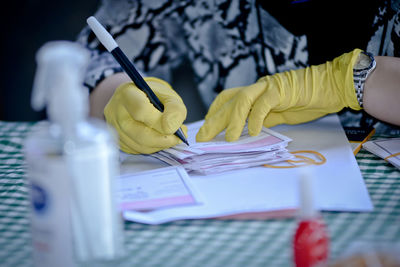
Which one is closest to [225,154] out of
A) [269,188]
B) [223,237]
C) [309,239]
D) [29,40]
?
[269,188]

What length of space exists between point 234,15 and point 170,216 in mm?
812

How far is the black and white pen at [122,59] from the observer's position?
80 centimetres

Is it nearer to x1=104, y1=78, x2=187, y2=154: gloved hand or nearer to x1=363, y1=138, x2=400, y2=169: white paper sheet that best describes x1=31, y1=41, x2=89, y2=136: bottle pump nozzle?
x1=104, y1=78, x2=187, y2=154: gloved hand

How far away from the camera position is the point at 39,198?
46 cm

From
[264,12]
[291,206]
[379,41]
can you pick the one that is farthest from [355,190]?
[264,12]

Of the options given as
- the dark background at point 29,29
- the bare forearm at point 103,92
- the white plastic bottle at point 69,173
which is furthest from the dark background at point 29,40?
the white plastic bottle at point 69,173

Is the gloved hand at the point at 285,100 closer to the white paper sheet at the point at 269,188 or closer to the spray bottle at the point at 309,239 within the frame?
the white paper sheet at the point at 269,188

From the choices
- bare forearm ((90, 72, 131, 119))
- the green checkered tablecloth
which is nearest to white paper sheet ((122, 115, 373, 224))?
the green checkered tablecloth

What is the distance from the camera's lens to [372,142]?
885 mm

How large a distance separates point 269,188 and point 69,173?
0.35 meters

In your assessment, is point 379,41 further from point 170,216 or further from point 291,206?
point 170,216

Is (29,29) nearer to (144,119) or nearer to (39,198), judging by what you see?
(144,119)

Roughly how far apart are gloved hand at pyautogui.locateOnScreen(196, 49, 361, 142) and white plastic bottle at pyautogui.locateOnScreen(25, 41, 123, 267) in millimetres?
461

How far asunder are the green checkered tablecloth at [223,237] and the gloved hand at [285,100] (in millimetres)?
301
